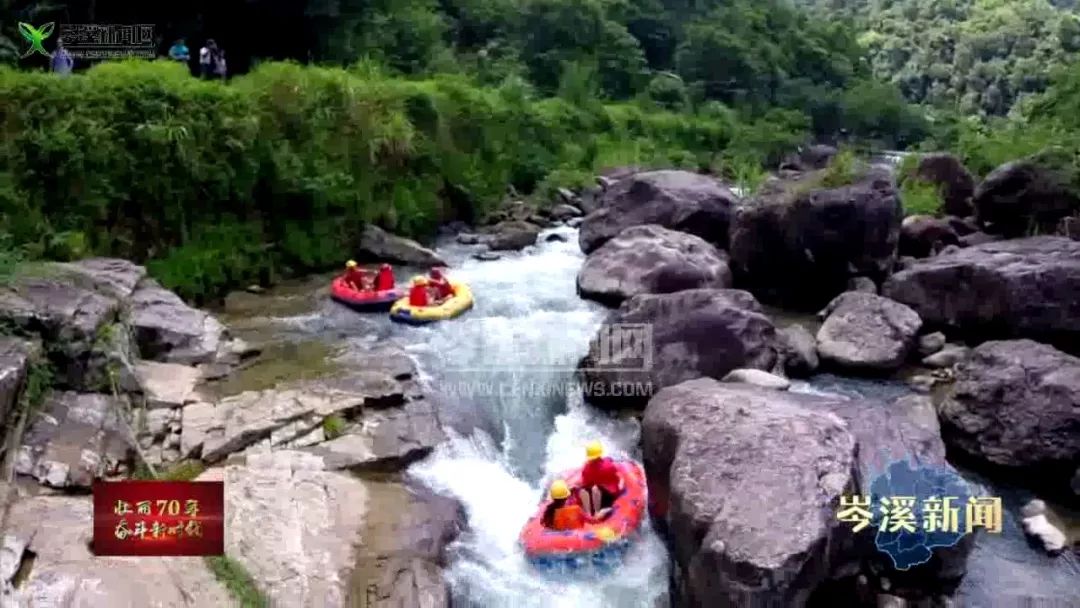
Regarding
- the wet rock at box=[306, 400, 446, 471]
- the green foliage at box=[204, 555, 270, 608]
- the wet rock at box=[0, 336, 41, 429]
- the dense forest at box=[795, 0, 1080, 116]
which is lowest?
the wet rock at box=[306, 400, 446, 471]

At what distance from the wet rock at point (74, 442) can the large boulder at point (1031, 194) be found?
45.8 ft

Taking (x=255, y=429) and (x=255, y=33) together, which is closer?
(x=255, y=429)

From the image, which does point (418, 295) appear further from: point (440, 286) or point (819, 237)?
point (819, 237)

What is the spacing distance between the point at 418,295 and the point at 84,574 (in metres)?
6.84

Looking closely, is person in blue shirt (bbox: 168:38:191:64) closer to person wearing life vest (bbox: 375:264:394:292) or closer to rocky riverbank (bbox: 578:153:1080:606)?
person wearing life vest (bbox: 375:264:394:292)

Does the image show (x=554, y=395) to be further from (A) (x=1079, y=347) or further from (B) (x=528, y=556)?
(A) (x=1079, y=347)

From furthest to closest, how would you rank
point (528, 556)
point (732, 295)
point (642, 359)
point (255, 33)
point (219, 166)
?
point (255, 33), point (219, 166), point (732, 295), point (642, 359), point (528, 556)

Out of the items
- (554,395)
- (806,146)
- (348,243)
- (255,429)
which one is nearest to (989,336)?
(554,395)

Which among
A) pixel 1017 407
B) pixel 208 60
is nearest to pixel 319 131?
pixel 208 60

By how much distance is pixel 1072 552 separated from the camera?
7258 mm

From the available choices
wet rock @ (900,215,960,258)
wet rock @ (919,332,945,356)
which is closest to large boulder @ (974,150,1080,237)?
wet rock @ (900,215,960,258)

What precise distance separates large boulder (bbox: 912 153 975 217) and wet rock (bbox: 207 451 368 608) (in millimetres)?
14649

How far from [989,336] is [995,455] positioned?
3.29 meters

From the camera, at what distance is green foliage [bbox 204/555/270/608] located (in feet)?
19.2
